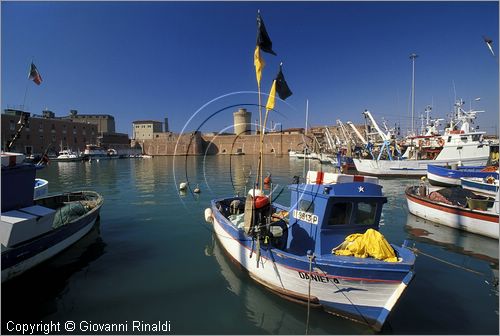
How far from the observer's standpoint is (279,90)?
9.37 m

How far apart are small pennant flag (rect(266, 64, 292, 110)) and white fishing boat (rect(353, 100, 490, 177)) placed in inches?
1408

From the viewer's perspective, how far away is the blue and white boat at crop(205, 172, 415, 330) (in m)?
6.77

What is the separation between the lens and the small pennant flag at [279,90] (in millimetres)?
8930

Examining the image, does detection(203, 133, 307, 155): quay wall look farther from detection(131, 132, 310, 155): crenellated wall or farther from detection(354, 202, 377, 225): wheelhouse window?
detection(354, 202, 377, 225): wheelhouse window

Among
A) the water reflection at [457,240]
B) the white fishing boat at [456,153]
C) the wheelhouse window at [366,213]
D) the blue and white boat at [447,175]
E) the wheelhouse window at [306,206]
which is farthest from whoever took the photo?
the white fishing boat at [456,153]

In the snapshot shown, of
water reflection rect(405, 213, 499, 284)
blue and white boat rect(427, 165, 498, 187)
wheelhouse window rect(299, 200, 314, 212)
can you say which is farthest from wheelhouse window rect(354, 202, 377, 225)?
blue and white boat rect(427, 165, 498, 187)

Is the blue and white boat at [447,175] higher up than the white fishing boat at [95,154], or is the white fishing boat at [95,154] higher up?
the white fishing boat at [95,154]

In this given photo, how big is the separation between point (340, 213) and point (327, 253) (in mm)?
1272

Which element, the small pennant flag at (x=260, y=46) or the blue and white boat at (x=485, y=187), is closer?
the small pennant flag at (x=260, y=46)

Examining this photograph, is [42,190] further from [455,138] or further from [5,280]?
[455,138]

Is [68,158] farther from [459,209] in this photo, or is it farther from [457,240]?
[457,240]

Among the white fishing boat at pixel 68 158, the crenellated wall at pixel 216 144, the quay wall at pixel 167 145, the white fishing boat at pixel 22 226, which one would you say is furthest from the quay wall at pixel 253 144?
the white fishing boat at pixel 22 226

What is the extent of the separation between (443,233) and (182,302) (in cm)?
1378

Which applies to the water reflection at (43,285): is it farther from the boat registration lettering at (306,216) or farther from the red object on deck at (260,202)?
the boat registration lettering at (306,216)
